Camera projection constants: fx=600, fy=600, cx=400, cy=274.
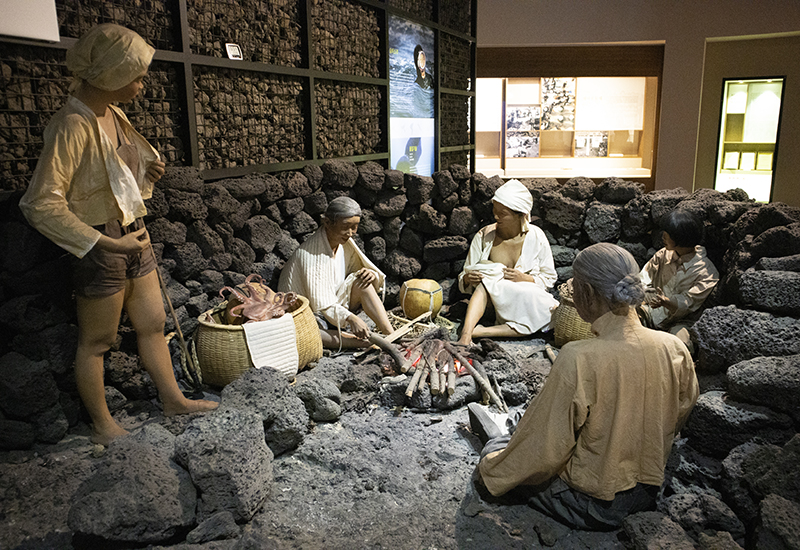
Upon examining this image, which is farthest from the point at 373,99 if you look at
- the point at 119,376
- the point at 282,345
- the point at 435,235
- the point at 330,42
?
the point at 119,376

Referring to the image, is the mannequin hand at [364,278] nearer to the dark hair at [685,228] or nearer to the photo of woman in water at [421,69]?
the dark hair at [685,228]

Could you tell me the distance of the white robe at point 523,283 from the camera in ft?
17.9

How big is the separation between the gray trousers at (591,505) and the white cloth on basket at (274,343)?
197 centimetres

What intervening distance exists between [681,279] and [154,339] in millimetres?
3930

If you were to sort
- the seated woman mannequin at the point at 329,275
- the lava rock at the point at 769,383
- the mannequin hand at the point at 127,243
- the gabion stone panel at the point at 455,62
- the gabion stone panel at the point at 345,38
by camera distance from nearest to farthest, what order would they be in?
the lava rock at the point at 769,383 < the mannequin hand at the point at 127,243 < the seated woman mannequin at the point at 329,275 < the gabion stone panel at the point at 345,38 < the gabion stone panel at the point at 455,62

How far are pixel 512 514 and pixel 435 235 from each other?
3826 millimetres

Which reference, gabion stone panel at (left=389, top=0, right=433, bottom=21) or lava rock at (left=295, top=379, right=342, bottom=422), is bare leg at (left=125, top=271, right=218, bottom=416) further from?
gabion stone panel at (left=389, top=0, right=433, bottom=21)

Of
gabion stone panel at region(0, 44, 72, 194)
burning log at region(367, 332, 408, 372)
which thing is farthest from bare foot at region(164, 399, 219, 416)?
gabion stone panel at region(0, 44, 72, 194)

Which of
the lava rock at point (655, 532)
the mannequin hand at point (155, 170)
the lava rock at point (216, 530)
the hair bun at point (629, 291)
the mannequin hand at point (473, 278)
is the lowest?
the lava rock at point (216, 530)

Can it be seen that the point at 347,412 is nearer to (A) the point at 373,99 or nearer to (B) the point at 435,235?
(B) the point at 435,235

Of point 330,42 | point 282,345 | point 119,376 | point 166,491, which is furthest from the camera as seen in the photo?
point 330,42

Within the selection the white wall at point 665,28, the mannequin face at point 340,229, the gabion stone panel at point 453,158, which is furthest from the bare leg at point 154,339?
the white wall at point 665,28

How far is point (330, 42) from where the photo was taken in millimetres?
5586

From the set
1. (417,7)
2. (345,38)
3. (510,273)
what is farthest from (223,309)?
(417,7)
